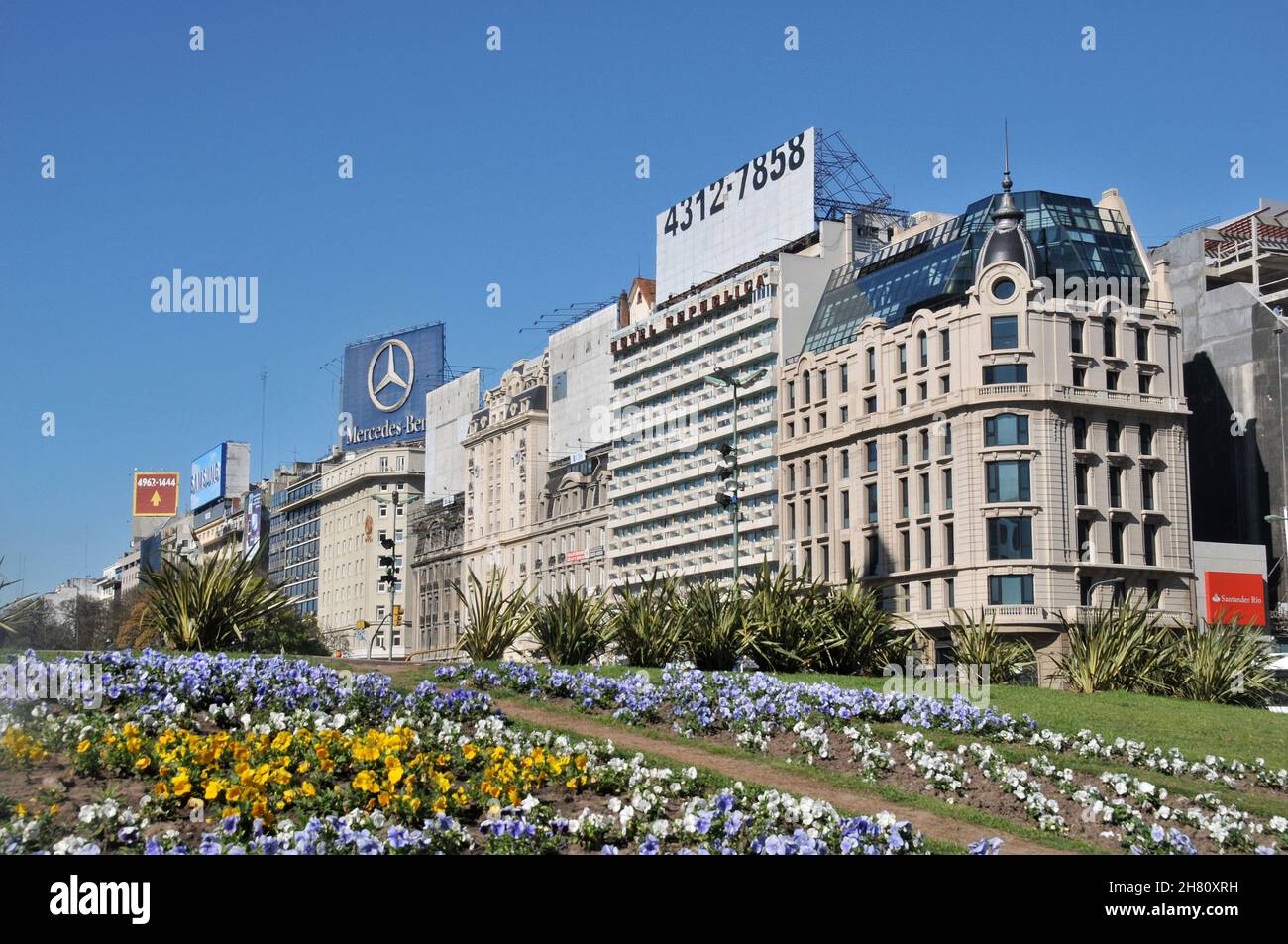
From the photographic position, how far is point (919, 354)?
254 feet

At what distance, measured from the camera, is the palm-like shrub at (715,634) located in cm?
2978

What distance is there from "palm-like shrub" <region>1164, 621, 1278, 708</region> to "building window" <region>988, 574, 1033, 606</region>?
120ft

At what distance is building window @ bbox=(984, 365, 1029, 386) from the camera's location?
7331 centimetres

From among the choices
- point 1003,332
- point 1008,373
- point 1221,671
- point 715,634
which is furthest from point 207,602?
point 1003,332

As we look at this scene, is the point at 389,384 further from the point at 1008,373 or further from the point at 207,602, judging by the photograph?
the point at 207,602

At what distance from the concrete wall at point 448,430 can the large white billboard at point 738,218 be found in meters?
34.4

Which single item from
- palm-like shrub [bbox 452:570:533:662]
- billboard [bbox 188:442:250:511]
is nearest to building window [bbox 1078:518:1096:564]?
palm-like shrub [bbox 452:570:533:662]

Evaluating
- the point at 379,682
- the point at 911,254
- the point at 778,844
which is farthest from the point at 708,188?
the point at 778,844

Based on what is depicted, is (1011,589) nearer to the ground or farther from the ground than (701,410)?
nearer to the ground

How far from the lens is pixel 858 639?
102 feet

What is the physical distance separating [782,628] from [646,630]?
9.10ft

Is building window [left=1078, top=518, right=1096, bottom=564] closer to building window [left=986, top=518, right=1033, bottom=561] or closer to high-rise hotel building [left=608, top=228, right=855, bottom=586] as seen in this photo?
building window [left=986, top=518, right=1033, bottom=561]

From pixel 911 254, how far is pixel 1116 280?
39.3 feet
